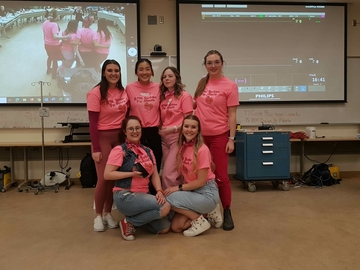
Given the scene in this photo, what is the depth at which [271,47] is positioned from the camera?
4.52 metres

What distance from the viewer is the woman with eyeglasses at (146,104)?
2.46 metres

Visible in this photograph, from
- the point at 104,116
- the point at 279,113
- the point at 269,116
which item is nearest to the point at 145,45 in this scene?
the point at 269,116

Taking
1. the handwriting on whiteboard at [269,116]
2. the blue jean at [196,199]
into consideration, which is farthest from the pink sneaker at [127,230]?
the handwriting on whiteboard at [269,116]

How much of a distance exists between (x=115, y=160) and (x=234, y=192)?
2052mm

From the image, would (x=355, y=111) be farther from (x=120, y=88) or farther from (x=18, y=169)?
(x=18, y=169)

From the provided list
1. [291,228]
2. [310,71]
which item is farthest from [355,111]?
[291,228]

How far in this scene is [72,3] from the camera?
423cm

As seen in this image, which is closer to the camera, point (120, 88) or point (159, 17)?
point (120, 88)

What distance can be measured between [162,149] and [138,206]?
54cm

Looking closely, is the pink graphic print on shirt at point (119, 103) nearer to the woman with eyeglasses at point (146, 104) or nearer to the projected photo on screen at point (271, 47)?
the woman with eyeglasses at point (146, 104)

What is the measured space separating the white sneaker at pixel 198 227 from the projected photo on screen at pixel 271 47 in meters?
2.50

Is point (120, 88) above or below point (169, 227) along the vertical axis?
above

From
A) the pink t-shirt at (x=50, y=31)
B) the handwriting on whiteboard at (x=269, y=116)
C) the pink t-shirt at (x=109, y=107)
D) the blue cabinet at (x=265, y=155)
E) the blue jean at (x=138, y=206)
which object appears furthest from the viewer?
the handwriting on whiteboard at (x=269, y=116)

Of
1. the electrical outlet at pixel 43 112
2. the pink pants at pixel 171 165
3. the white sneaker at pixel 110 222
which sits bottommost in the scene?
the white sneaker at pixel 110 222
